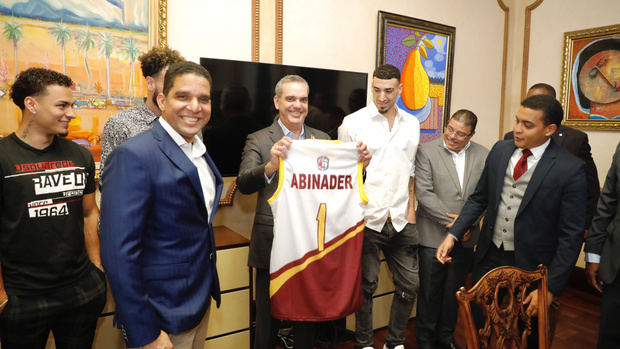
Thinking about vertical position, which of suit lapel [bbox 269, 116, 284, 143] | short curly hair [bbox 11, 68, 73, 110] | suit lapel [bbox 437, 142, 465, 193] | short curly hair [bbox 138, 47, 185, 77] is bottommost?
suit lapel [bbox 437, 142, 465, 193]

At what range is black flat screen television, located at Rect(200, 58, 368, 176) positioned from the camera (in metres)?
2.59

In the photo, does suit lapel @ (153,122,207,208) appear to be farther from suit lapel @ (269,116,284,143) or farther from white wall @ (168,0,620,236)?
white wall @ (168,0,620,236)

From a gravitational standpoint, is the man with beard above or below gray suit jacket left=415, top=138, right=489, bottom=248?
above

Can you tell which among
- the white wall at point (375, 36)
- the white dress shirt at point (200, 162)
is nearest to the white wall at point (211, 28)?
the white wall at point (375, 36)

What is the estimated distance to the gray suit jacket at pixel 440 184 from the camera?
268 centimetres

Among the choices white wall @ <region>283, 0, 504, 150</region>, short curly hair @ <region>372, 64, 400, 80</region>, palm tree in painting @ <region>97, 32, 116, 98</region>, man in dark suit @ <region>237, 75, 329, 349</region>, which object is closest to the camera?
man in dark suit @ <region>237, 75, 329, 349</region>

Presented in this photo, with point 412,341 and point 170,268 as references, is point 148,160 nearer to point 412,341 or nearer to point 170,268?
point 170,268

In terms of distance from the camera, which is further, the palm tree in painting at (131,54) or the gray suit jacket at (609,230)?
the palm tree in painting at (131,54)

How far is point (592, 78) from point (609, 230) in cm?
268

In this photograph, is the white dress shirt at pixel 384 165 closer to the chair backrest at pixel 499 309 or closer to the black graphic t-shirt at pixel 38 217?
the chair backrest at pixel 499 309

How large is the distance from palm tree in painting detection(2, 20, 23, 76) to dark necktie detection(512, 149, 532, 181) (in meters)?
2.65

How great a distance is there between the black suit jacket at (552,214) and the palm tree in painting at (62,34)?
2.44m

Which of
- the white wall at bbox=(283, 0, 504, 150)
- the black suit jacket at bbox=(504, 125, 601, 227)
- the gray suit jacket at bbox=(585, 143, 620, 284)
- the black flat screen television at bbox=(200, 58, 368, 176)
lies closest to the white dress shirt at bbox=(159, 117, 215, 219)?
the black flat screen television at bbox=(200, 58, 368, 176)

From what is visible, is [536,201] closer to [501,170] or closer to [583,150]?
[501,170]
